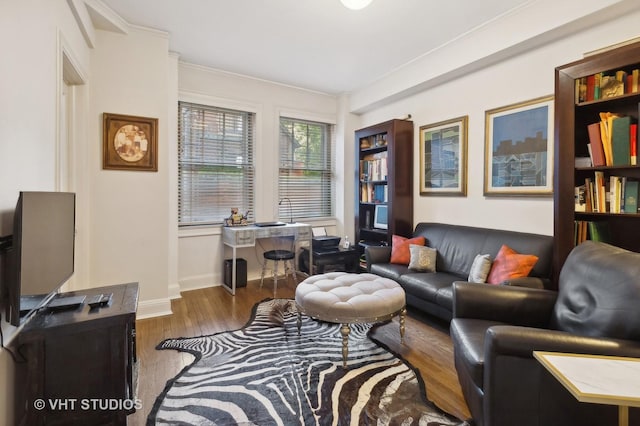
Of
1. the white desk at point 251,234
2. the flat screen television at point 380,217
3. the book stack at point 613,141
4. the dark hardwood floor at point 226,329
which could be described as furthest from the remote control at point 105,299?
the book stack at point 613,141

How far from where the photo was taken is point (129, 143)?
9.73ft

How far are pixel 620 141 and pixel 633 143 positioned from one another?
0.06 m

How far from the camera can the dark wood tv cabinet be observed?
137cm

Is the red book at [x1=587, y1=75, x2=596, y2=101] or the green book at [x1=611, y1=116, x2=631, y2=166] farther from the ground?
the red book at [x1=587, y1=75, x2=596, y2=101]

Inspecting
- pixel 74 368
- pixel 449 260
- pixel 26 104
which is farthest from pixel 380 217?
pixel 26 104

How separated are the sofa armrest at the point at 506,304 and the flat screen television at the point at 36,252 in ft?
7.43

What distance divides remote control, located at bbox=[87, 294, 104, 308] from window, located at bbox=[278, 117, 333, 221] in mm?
2937

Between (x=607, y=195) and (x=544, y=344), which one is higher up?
(x=607, y=195)

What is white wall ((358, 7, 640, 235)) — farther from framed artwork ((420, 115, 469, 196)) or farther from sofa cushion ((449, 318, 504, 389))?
sofa cushion ((449, 318, 504, 389))

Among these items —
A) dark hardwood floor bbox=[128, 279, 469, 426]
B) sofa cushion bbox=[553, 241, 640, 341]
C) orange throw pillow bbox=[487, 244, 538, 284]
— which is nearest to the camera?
sofa cushion bbox=[553, 241, 640, 341]

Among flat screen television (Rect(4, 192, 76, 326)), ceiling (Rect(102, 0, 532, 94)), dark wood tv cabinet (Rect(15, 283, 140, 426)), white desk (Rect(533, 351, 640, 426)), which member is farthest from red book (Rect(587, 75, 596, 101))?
flat screen television (Rect(4, 192, 76, 326))

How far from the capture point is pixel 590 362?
106 centimetres

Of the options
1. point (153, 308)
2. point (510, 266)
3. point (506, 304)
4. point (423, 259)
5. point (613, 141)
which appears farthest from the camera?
Answer: point (423, 259)

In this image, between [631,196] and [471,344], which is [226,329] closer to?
[471,344]
